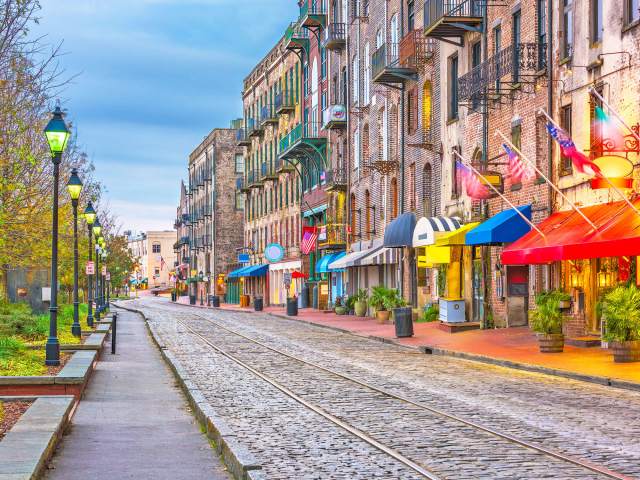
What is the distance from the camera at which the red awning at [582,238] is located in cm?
2259

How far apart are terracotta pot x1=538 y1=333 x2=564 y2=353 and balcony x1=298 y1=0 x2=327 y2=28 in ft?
138

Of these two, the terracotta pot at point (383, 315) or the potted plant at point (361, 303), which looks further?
the potted plant at point (361, 303)

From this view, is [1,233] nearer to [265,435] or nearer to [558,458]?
[265,435]

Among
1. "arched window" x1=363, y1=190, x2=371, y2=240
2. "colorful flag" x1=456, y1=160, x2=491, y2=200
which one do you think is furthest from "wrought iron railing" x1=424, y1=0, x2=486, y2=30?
"arched window" x1=363, y1=190, x2=371, y2=240

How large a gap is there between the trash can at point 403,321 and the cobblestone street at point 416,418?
7.14 metres

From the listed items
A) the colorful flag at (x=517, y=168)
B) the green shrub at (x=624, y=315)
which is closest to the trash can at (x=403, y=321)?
the colorful flag at (x=517, y=168)

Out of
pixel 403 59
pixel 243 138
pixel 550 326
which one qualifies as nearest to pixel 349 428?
pixel 550 326

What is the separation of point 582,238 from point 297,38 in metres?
46.1

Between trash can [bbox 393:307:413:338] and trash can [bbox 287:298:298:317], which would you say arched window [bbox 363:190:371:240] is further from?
trash can [bbox 393:307:413:338]

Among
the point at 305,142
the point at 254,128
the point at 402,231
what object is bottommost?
the point at 402,231

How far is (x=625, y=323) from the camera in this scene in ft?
69.7

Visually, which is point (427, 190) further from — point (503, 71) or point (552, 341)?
point (552, 341)

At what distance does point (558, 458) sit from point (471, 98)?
80.7 ft

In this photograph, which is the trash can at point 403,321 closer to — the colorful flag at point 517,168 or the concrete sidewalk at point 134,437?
the colorful flag at point 517,168
